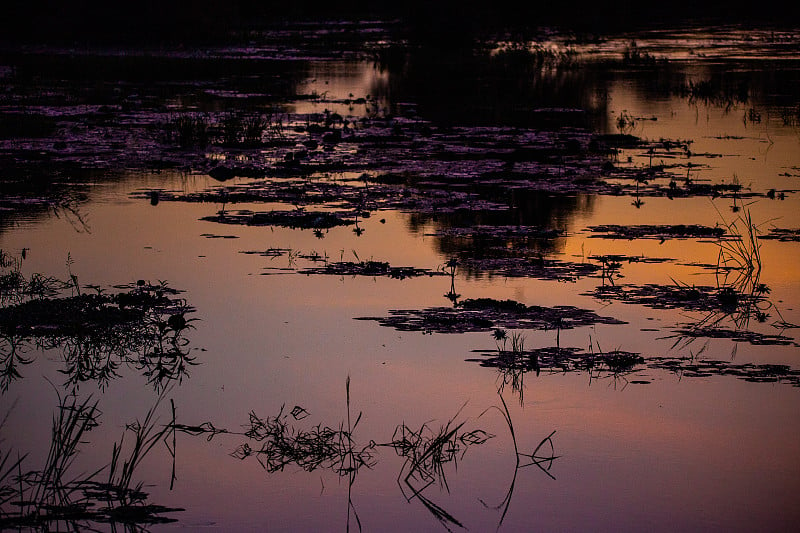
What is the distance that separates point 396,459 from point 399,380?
1.08 meters

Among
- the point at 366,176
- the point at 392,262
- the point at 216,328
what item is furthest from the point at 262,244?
the point at 366,176

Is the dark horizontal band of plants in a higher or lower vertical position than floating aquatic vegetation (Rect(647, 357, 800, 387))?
higher

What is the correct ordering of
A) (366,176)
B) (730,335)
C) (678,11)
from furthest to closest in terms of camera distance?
(678,11) < (366,176) < (730,335)

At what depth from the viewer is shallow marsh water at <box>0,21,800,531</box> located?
5664mm

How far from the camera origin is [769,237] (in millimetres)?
10484

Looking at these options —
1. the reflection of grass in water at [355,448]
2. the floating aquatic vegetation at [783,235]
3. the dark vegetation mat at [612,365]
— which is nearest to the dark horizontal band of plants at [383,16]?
the floating aquatic vegetation at [783,235]

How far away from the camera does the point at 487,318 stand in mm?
8062

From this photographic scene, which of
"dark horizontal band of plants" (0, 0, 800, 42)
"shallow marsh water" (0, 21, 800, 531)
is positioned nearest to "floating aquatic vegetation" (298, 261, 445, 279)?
"shallow marsh water" (0, 21, 800, 531)

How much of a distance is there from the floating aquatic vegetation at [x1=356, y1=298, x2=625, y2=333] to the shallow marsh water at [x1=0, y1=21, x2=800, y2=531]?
0.04 meters

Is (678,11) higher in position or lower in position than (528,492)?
higher

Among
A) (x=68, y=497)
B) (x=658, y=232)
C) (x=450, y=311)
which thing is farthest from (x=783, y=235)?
(x=68, y=497)

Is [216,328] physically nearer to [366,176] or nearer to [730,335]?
[730,335]

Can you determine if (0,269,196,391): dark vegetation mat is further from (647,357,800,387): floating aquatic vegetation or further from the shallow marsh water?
(647,357,800,387): floating aquatic vegetation

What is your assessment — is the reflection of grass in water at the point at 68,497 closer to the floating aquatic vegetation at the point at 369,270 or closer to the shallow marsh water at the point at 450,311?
the shallow marsh water at the point at 450,311
